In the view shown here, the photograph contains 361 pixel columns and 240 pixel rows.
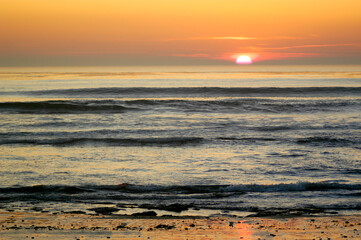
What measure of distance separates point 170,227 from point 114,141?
10181 mm

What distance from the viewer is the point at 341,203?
831 centimetres

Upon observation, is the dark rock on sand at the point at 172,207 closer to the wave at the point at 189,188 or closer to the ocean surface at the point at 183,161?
the ocean surface at the point at 183,161

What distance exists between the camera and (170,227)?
6.89 m

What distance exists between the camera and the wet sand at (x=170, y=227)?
6.48 meters

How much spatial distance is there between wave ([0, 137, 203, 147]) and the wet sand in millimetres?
8565

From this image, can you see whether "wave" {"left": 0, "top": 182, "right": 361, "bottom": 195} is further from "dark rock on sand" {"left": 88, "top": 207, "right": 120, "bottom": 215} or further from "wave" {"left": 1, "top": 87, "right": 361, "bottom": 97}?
"wave" {"left": 1, "top": 87, "right": 361, "bottom": 97}

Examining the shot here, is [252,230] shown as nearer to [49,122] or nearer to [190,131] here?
[190,131]

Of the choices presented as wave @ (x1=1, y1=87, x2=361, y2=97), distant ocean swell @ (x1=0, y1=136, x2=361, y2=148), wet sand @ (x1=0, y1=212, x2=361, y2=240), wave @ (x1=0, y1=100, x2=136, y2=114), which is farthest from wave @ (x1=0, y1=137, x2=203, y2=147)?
wave @ (x1=1, y1=87, x2=361, y2=97)

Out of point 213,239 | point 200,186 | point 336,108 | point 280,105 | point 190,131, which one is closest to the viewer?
point 213,239

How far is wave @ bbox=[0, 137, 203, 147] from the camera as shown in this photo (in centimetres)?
1606

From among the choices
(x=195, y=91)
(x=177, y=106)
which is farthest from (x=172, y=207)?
(x=195, y=91)

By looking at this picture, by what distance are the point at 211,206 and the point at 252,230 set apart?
1.60 m

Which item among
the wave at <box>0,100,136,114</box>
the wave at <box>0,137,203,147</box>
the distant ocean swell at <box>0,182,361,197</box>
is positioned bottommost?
the distant ocean swell at <box>0,182,361,197</box>

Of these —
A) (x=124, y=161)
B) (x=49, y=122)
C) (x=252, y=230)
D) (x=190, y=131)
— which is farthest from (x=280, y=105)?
(x=252, y=230)
